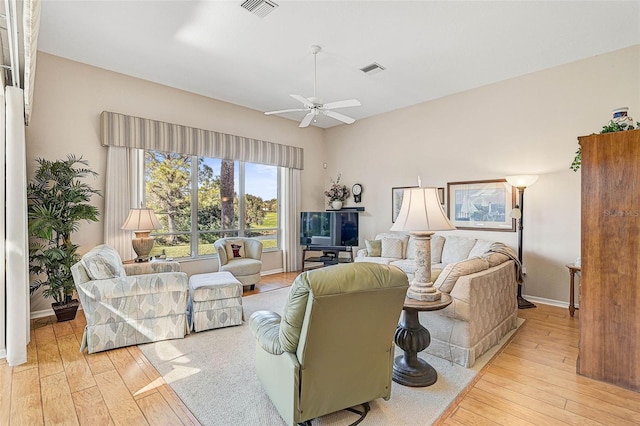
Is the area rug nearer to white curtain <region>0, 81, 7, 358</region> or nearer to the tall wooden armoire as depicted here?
the tall wooden armoire

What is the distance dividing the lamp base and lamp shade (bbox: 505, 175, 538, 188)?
288cm

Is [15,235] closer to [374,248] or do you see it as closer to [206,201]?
[206,201]

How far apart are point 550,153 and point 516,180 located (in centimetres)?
66

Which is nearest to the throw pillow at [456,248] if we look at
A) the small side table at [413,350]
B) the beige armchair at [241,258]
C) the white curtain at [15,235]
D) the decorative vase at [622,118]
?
the small side table at [413,350]

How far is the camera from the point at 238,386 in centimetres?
237

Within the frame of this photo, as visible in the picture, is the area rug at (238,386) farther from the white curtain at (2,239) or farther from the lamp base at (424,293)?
the white curtain at (2,239)

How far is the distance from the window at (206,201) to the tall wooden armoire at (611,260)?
17.1 feet

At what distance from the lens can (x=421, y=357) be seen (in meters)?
2.90

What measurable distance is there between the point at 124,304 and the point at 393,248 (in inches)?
158

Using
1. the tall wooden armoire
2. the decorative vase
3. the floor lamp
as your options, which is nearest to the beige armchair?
the floor lamp

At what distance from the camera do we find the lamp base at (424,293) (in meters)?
2.38

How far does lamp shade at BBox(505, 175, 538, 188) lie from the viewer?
14.1 ft

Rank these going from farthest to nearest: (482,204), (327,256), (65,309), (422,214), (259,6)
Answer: (327,256) → (482,204) → (65,309) → (259,6) → (422,214)

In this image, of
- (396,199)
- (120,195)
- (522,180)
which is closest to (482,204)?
(522,180)
